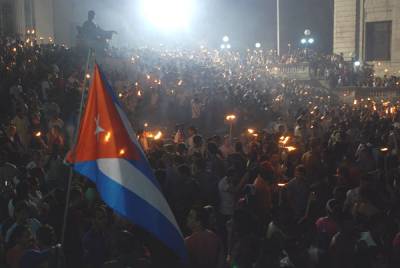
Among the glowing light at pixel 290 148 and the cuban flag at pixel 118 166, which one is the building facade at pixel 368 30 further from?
the cuban flag at pixel 118 166

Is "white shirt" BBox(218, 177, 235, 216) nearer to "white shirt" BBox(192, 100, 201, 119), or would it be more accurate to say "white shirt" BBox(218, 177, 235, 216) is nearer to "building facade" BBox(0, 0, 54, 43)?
"white shirt" BBox(192, 100, 201, 119)

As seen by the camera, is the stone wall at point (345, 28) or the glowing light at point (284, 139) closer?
the glowing light at point (284, 139)

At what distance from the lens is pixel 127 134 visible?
566 cm

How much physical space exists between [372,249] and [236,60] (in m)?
37.0

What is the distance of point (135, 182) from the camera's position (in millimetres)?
5496

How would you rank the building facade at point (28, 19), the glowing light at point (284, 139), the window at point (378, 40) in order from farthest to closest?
1. the window at point (378, 40)
2. the building facade at point (28, 19)
3. the glowing light at point (284, 139)

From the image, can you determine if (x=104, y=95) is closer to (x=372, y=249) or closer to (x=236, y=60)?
(x=372, y=249)

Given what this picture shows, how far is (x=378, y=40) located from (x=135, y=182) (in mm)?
45497

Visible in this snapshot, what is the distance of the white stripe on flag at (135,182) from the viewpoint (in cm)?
546

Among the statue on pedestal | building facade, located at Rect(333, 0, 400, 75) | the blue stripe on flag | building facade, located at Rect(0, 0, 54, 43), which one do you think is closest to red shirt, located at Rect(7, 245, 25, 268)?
the blue stripe on flag

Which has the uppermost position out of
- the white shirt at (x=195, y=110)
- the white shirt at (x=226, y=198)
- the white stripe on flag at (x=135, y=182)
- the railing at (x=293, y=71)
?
the railing at (x=293, y=71)

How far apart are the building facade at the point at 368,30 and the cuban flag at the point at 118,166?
4317 centimetres

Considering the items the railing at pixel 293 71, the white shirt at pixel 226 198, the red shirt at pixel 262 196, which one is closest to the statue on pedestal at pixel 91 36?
the railing at pixel 293 71

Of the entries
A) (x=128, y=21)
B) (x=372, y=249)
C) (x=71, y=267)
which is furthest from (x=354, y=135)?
(x=128, y=21)
